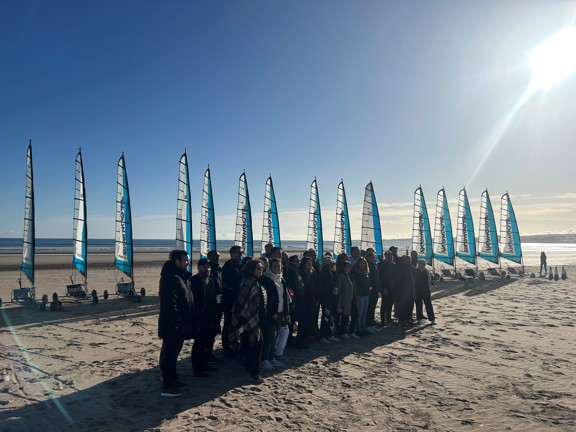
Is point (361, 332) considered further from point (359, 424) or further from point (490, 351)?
point (359, 424)

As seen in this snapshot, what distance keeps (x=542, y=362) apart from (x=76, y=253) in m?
12.9

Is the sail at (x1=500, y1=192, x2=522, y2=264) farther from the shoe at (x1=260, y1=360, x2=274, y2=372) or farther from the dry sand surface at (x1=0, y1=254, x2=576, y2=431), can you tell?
the shoe at (x1=260, y1=360, x2=274, y2=372)

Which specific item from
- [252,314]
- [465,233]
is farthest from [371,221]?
[252,314]

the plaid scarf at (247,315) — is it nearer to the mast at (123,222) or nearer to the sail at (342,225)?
the mast at (123,222)

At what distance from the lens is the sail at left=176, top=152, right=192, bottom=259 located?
13484 mm

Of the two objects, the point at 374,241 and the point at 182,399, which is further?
the point at 374,241

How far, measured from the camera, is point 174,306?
4254 mm

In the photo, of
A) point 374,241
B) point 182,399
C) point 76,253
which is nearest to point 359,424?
point 182,399

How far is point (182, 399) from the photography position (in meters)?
4.27

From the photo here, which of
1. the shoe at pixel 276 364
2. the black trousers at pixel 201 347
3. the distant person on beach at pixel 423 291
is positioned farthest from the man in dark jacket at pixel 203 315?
the distant person on beach at pixel 423 291

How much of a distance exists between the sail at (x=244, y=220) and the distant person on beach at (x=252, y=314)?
1083 centimetres

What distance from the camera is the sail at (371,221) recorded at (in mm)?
19172

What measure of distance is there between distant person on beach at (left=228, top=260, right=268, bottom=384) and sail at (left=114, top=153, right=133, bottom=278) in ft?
29.9

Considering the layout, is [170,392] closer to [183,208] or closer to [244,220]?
[183,208]
